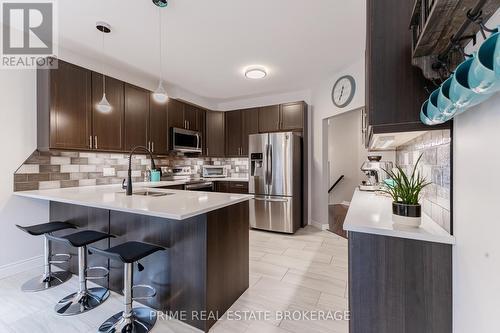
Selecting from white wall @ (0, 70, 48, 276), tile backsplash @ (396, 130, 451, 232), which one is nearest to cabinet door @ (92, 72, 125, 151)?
white wall @ (0, 70, 48, 276)

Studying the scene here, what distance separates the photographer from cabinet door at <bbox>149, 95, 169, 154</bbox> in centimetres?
360

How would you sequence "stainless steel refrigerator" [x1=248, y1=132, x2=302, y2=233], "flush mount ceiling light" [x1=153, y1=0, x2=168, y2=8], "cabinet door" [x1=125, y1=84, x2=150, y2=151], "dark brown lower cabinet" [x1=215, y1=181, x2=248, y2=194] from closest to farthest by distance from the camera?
"flush mount ceiling light" [x1=153, y1=0, x2=168, y2=8], "cabinet door" [x1=125, y1=84, x2=150, y2=151], "stainless steel refrigerator" [x1=248, y1=132, x2=302, y2=233], "dark brown lower cabinet" [x1=215, y1=181, x2=248, y2=194]

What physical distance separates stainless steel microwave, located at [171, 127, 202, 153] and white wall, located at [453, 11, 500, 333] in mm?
3728

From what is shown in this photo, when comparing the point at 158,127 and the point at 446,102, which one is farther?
the point at 158,127

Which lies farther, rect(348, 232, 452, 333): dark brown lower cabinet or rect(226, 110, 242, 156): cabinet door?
rect(226, 110, 242, 156): cabinet door

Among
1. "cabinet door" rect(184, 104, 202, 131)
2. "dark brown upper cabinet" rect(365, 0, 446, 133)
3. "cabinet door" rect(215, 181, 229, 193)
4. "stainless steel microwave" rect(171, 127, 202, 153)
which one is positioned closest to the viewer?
"dark brown upper cabinet" rect(365, 0, 446, 133)

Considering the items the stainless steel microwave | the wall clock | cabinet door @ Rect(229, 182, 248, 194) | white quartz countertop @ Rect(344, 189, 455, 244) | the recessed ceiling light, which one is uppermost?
the recessed ceiling light

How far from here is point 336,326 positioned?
1675 millimetres

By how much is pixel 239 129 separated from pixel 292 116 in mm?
1193

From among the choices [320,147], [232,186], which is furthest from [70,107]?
[320,147]

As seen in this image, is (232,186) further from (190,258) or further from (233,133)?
(190,258)

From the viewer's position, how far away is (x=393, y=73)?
3.66ft

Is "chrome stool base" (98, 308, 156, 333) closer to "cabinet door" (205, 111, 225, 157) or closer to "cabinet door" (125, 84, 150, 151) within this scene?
"cabinet door" (125, 84, 150, 151)

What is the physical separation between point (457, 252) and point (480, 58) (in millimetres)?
888
